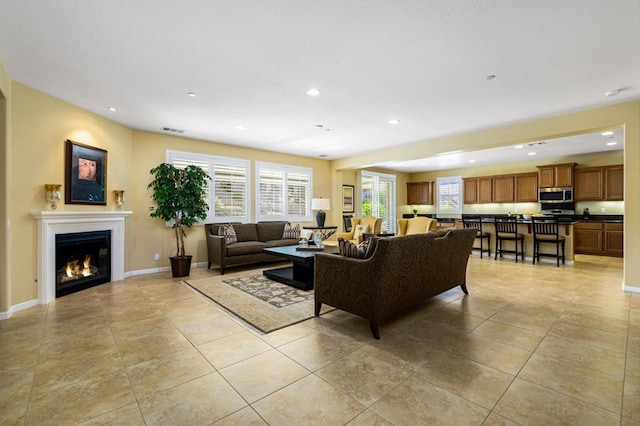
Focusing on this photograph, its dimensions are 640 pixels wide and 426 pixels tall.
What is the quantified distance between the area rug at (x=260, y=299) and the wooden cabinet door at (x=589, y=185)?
26.6ft

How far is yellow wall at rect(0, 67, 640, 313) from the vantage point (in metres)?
3.46

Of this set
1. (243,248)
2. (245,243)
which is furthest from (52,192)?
(245,243)

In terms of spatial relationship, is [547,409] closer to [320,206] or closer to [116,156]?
[320,206]

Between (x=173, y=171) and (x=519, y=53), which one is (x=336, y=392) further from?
(x=173, y=171)

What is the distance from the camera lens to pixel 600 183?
749 centimetres

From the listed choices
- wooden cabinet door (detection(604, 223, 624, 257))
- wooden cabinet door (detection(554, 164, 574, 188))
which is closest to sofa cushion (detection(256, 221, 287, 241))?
wooden cabinet door (detection(554, 164, 574, 188))

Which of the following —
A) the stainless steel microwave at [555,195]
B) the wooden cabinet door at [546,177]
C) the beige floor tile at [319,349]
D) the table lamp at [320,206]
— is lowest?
the beige floor tile at [319,349]

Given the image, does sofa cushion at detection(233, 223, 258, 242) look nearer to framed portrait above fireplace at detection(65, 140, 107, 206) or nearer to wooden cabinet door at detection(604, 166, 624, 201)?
framed portrait above fireplace at detection(65, 140, 107, 206)

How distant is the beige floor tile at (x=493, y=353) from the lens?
87.2 inches

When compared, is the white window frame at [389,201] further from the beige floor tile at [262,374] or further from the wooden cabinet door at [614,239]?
the beige floor tile at [262,374]

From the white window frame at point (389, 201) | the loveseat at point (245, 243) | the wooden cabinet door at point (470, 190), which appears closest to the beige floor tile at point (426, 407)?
the loveseat at point (245, 243)

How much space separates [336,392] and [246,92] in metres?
3.45

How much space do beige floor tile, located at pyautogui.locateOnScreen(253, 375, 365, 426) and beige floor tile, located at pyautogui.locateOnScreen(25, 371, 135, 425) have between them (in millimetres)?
882

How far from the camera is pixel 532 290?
4234 millimetres
